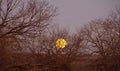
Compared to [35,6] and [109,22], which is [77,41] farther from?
[35,6]

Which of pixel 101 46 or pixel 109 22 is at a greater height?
pixel 109 22

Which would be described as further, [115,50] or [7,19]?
[115,50]

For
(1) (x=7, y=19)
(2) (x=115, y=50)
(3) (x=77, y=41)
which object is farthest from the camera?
(3) (x=77, y=41)

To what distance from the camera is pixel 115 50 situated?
37.7 m

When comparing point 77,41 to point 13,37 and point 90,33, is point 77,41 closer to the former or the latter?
point 90,33

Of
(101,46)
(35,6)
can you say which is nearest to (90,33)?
(101,46)

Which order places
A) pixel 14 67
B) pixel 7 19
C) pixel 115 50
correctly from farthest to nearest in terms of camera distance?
pixel 115 50 → pixel 14 67 → pixel 7 19

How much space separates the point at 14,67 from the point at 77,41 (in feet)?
65.1

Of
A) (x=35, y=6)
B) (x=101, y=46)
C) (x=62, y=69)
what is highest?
(x=35, y=6)

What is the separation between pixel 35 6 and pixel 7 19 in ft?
6.62

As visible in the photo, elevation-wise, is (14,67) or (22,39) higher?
(22,39)

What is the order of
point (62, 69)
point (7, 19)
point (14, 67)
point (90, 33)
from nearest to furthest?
point (7, 19) → point (14, 67) → point (62, 69) → point (90, 33)

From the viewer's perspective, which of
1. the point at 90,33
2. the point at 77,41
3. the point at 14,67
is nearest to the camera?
the point at 14,67

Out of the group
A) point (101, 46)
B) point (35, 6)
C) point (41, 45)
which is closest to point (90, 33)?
point (101, 46)
